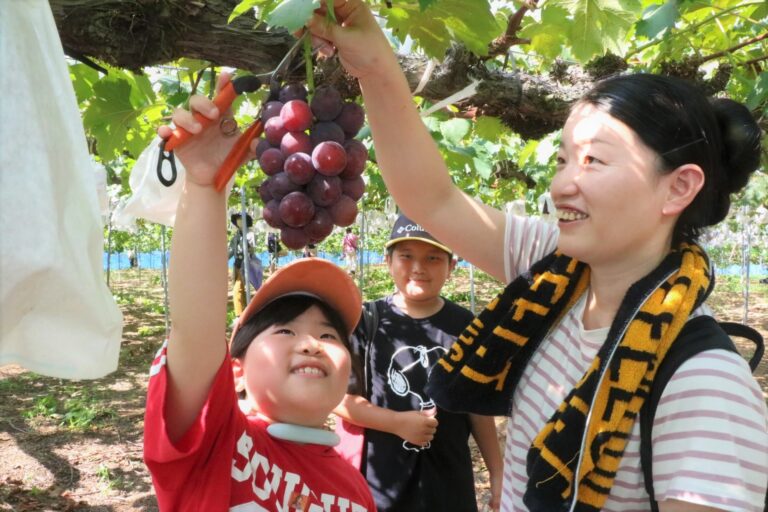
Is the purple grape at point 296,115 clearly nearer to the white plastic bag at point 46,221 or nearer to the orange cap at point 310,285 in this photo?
the white plastic bag at point 46,221

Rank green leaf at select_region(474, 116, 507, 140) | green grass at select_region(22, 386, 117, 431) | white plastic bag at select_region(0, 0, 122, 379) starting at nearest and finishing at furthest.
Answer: white plastic bag at select_region(0, 0, 122, 379) → green leaf at select_region(474, 116, 507, 140) → green grass at select_region(22, 386, 117, 431)

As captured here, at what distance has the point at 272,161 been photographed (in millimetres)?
1012

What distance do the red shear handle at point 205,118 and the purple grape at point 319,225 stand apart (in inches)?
9.6

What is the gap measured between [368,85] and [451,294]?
15.2 metres

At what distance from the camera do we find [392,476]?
7.07 ft

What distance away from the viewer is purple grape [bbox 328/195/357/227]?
1.05 meters

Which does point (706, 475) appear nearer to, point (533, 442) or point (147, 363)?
point (533, 442)

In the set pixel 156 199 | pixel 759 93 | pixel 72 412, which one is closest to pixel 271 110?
pixel 156 199

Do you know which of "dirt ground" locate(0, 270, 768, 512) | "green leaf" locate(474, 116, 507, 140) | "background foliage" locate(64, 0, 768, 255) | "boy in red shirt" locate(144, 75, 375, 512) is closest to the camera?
"boy in red shirt" locate(144, 75, 375, 512)

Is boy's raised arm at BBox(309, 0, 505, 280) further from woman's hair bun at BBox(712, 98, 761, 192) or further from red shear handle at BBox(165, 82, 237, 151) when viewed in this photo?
woman's hair bun at BBox(712, 98, 761, 192)

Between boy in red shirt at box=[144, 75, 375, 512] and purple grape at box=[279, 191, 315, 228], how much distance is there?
0.16 meters

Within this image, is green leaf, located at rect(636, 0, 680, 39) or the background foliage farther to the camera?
green leaf, located at rect(636, 0, 680, 39)

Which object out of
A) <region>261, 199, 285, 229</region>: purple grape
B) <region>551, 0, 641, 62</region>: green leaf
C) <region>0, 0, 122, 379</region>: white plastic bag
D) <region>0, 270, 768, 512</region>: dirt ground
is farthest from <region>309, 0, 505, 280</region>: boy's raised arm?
Answer: <region>0, 270, 768, 512</region>: dirt ground

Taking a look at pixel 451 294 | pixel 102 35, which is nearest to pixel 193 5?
pixel 102 35
